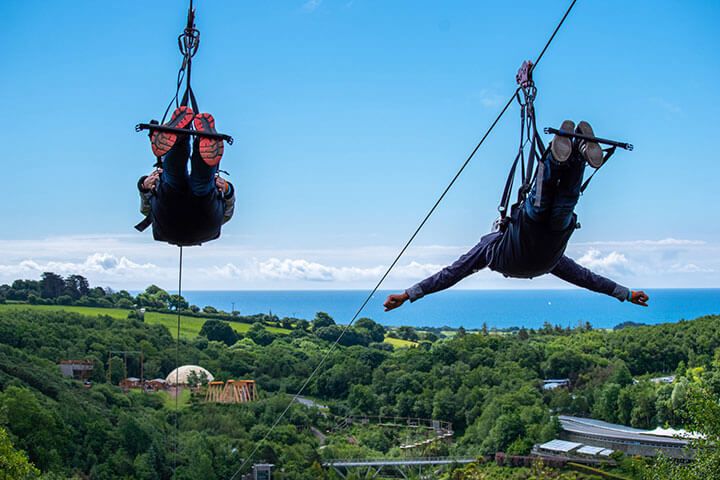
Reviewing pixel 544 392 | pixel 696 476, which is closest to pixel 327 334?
pixel 544 392

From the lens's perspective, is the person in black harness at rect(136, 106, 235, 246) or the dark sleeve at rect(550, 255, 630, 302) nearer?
the person in black harness at rect(136, 106, 235, 246)

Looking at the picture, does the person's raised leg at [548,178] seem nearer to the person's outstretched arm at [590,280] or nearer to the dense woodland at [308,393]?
the person's outstretched arm at [590,280]

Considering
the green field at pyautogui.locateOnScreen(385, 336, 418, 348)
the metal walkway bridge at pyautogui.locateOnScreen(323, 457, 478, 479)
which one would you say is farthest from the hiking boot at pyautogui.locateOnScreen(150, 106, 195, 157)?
the green field at pyautogui.locateOnScreen(385, 336, 418, 348)

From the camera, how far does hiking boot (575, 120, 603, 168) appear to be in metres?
6.55

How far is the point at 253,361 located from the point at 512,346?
18.6m

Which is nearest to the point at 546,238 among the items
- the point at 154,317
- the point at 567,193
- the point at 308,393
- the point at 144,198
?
the point at 567,193

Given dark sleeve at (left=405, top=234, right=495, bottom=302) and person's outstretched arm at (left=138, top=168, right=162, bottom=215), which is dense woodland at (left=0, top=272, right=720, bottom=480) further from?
person's outstretched arm at (left=138, top=168, right=162, bottom=215)

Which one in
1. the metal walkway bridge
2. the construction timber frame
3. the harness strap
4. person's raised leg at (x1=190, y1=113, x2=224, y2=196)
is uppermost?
person's raised leg at (x1=190, y1=113, x2=224, y2=196)

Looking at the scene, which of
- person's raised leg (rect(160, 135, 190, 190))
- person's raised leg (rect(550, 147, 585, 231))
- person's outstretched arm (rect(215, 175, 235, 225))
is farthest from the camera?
person's outstretched arm (rect(215, 175, 235, 225))

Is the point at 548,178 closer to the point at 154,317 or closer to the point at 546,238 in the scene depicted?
the point at 546,238

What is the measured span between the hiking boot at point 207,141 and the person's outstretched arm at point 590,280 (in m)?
3.35

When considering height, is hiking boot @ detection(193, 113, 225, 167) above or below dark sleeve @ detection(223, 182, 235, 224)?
above

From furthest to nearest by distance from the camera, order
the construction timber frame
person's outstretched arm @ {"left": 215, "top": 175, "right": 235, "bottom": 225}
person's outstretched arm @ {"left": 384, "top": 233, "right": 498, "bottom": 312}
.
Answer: the construction timber frame < person's outstretched arm @ {"left": 384, "top": 233, "right": 498, "bottom": 312} < person's outstretched arm @ {"left": 215, "top": 175, "right": 235, "bottom": 225}

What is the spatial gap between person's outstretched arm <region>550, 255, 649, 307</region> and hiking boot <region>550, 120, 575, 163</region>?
5.48ft
